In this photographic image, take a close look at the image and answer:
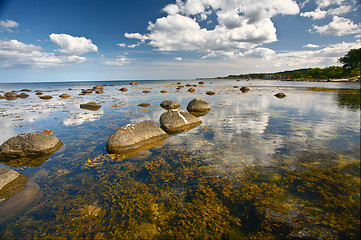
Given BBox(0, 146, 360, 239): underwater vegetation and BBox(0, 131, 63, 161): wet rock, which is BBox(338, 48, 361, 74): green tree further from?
BBox(0, 131, 63, 161): wet rock

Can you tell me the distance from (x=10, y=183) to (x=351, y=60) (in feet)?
471

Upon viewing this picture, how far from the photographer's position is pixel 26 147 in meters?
7.75

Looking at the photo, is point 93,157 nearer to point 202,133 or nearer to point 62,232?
point 62,232

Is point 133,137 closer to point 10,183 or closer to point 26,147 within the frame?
point 10,183

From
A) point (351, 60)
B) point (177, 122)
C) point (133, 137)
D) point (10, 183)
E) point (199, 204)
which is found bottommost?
point (199, 204)

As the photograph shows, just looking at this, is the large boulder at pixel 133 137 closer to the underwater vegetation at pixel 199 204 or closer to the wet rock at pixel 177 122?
the wet rock at pixel 177 122

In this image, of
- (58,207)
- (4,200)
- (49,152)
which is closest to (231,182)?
(58,207)

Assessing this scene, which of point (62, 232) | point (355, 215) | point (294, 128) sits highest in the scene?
point (294, 128)

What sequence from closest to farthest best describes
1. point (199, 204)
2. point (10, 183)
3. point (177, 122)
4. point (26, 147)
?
point (199, 204) → point (10, 183) → point (26, 147) → point (177, 122)

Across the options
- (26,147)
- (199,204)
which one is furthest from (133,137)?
(199,204)

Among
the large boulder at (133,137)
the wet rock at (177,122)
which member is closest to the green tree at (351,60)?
the wet rock at (177,122)

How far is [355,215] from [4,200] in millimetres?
9962

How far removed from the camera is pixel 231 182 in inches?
210

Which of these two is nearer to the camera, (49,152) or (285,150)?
(285,150)
